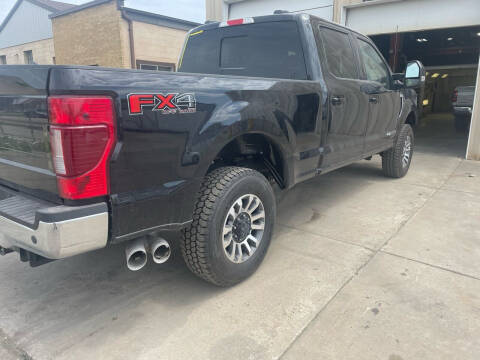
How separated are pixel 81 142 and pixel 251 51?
2.43m

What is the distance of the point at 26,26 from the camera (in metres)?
28.0

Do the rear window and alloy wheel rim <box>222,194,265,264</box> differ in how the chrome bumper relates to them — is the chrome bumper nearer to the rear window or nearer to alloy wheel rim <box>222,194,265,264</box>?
alloy wheel rim <box>222,194,265,264</box>

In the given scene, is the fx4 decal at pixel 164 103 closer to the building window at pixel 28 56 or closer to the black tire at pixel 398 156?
the black tire at pixel 398 156

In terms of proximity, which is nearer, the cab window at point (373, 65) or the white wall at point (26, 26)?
the cab window at point (373, 65)

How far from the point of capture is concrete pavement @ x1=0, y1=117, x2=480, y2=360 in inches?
84.1

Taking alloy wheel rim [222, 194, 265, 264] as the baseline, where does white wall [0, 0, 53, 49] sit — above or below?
above

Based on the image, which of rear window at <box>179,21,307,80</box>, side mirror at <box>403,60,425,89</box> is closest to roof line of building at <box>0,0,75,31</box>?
rear window at <box>179,21,307,80</box>

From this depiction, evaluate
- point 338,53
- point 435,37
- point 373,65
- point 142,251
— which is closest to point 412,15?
point 373,65

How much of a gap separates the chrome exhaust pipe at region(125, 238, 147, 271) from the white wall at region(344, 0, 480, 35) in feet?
25.2

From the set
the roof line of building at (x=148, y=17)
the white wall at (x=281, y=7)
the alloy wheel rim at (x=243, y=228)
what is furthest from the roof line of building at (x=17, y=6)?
the alloy wheel rim at (x=243, y=228)

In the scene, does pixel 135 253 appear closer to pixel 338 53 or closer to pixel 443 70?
pixel 338 53

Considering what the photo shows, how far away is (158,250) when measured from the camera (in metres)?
2.27

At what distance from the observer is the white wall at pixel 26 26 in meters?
26.4

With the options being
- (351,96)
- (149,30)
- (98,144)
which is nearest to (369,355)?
(98,144)
